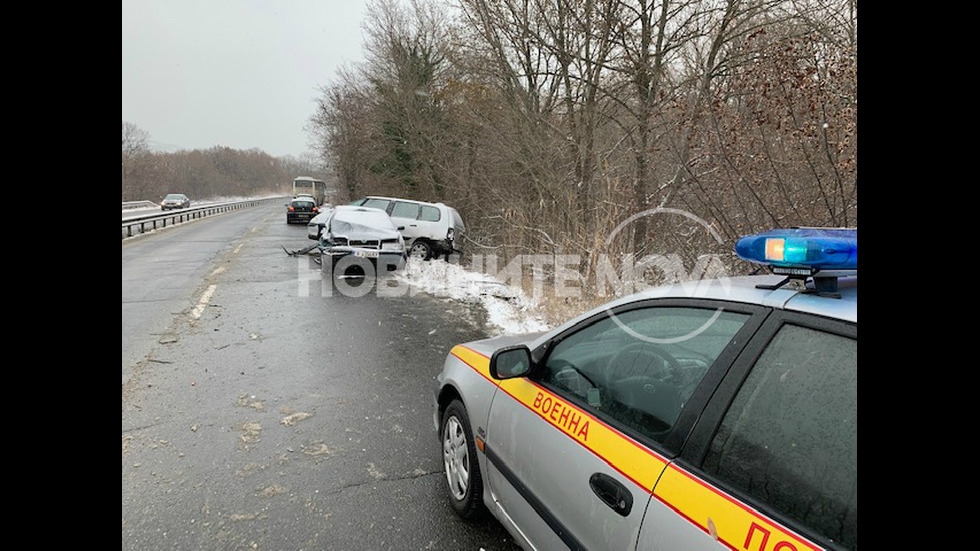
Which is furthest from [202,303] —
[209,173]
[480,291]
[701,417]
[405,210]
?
[209,173]

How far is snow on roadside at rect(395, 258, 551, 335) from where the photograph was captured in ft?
26.2

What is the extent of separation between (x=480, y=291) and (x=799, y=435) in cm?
930

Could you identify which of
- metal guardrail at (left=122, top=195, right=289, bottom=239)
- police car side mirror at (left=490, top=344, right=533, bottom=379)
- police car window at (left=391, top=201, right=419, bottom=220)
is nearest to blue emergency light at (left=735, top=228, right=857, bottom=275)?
police car side mirror at (left=490, top=344, right=533, bottom=379)

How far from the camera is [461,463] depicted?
304 centimetres

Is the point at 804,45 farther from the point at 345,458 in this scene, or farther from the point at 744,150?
the point at 345,458

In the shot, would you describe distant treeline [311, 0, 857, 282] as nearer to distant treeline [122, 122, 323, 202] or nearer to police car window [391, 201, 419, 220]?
police car window [391, 201, 419, 220]

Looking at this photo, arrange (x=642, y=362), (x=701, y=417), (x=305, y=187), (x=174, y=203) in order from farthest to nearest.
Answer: (x=305, y=187) < (x=174, y=203) < (x=642, y=362) < (x=701, y=417)

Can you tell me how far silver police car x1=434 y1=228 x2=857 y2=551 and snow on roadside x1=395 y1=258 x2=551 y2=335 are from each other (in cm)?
461

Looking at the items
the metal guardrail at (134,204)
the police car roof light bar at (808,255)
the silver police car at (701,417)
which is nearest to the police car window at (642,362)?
the silver police car at (701,417)

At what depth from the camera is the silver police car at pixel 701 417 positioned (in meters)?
1.34

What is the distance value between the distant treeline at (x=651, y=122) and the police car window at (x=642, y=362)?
3.12 meters

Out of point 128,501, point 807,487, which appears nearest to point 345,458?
point 128,501

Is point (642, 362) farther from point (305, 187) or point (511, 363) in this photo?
point (305, 187)

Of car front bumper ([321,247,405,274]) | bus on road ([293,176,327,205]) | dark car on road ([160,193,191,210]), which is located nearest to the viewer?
car front bumper ([321,247,405,274])
